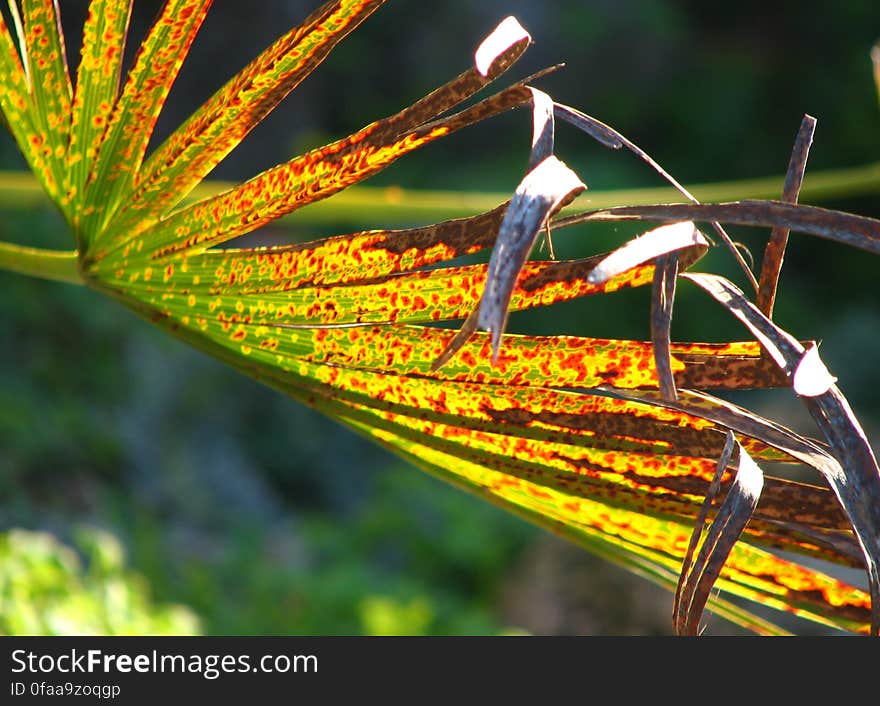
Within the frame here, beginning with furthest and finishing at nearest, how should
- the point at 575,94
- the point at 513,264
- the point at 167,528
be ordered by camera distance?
the point at 575,94
the point at 167,528
the point at 513,264

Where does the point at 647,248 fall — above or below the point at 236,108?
below

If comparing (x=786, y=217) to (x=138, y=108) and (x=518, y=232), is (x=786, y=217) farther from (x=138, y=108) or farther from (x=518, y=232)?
(x=138, y=108)

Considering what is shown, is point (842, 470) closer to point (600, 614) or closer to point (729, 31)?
point (600, 614)

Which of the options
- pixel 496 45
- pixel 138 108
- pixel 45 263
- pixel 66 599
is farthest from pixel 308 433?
pixel 496 45

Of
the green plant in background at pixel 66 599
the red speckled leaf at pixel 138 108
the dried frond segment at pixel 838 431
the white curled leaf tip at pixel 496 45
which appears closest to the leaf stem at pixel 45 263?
the red speckled leaf at pixel 138 108

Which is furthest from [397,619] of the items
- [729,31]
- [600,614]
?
[729,31]

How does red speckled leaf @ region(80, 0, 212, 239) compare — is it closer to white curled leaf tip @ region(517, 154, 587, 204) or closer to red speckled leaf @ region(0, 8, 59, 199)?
red speckled leaf @ region(0, 8, 59, 199)
